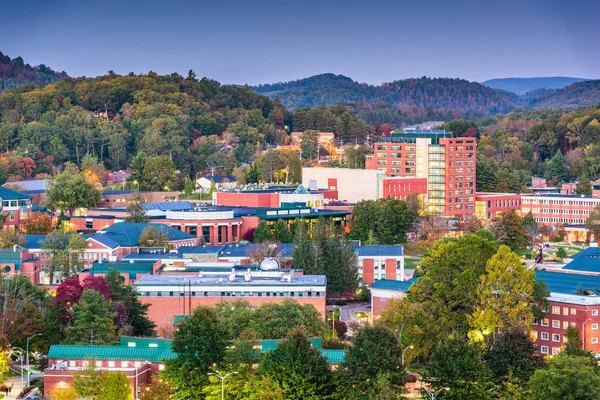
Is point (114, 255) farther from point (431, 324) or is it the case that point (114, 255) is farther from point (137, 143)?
point (137, 143)

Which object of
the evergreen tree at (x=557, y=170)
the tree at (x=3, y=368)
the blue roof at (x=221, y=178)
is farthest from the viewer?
the evergreen tree at (x=557, y=170)

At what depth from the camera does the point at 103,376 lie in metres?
39.0

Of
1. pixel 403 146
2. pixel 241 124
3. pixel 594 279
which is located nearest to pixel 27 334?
pixel 594 279

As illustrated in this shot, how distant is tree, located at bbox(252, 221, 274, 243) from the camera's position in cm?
6994

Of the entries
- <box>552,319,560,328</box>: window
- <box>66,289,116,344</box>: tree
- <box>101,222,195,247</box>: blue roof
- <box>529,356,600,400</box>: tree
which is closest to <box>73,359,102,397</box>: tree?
<box>66,289,116,344</box>: tree

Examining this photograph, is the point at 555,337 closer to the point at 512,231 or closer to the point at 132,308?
the point at 132,308

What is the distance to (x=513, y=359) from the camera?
38.6 meters

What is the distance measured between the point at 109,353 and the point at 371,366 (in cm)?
911

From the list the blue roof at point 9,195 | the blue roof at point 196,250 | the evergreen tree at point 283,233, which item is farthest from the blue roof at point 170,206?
the blue roof at point 196,250

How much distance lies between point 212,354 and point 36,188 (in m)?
59.8

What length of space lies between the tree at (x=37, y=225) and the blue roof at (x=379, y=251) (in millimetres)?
20267

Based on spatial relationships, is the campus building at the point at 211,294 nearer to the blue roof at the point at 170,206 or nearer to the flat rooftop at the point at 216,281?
the flat rooftop at the point at 216,281

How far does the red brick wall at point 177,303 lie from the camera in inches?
1971

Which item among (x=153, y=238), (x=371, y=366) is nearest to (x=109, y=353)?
(x=371, y=366)
